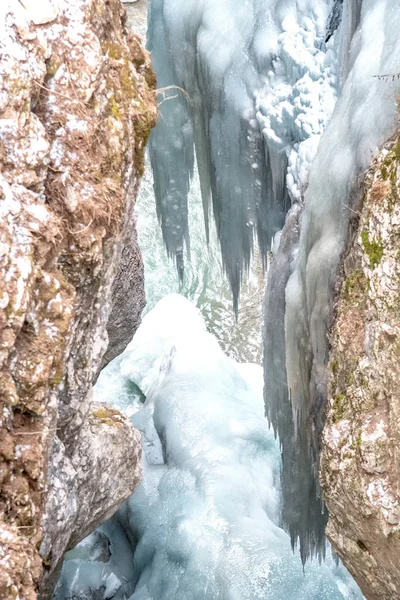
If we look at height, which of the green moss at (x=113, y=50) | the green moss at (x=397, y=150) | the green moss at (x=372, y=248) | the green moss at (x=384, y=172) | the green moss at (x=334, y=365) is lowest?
the green moss at (x=334, y=365)

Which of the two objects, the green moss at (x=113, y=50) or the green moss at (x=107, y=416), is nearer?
the green moss at (x=113, y=50)

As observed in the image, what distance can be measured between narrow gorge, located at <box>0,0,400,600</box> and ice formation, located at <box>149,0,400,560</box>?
2cm

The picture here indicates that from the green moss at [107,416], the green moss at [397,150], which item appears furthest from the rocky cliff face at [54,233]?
the green moss at [397,150]

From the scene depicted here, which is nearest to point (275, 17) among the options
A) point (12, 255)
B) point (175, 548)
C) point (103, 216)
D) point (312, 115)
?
point (312, 115)

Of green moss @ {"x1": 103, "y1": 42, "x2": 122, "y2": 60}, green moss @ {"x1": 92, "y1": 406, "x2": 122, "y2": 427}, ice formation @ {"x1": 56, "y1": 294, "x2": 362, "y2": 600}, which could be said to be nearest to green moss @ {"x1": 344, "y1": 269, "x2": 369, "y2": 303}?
green moss @ {"x1": 103, "y1": 42, "x2": 122, "y2": 60}

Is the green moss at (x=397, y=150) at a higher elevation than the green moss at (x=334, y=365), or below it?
higher

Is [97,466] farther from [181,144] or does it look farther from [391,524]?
[181,144]

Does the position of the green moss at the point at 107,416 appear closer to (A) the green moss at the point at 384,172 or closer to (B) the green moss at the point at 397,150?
(A) the green moss at the point at 384,172

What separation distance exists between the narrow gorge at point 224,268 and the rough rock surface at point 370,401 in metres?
0.01

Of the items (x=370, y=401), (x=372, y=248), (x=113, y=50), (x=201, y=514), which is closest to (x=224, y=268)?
(x=201, y=514)

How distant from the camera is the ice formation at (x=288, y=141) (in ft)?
11.4

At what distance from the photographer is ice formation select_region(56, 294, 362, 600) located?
5574mm

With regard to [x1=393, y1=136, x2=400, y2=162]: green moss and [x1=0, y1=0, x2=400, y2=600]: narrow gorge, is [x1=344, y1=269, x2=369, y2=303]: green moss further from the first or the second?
[x1=393, y1=136, x2=400, y2=162]: green moss

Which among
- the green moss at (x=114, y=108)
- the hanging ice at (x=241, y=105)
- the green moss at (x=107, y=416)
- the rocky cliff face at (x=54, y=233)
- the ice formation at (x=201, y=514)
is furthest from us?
the ice formation at (x=201, y=514)
